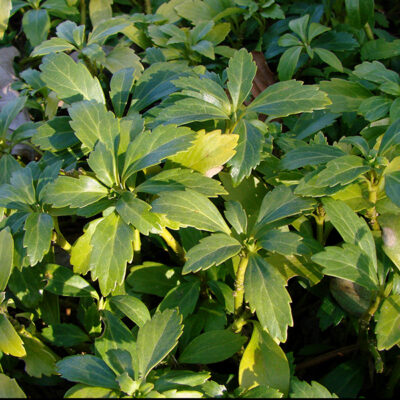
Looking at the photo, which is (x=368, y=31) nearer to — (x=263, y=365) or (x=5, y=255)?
(x=263, y=365)

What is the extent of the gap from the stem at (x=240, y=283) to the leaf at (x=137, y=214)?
0.27 meters

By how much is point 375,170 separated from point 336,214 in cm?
19

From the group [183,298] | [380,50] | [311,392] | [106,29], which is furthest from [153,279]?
[380,50]

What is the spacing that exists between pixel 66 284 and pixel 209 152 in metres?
0.69

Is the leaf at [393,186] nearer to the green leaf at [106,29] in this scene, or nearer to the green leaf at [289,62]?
the green leaf at [289,62]

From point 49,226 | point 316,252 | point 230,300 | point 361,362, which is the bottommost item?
point 361,362

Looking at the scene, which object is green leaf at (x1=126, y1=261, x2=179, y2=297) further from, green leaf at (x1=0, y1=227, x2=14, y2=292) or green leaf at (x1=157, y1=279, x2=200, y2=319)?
green leaf at (x1=0, y1=227, x2=14, y2=292)

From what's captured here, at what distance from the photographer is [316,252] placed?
4.63 ft

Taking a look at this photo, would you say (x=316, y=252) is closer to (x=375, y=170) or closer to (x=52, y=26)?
(x=375, y=170)

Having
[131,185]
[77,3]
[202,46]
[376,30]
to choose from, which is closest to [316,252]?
[131,185]

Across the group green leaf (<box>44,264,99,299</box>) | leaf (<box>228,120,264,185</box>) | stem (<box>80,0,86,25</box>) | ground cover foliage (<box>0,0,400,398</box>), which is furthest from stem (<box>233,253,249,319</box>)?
stem (<box>80,0,86,25</box>)

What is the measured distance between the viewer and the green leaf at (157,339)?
121 centimetres

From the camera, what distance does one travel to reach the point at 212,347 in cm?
145

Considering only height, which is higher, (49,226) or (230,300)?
(49,226)
